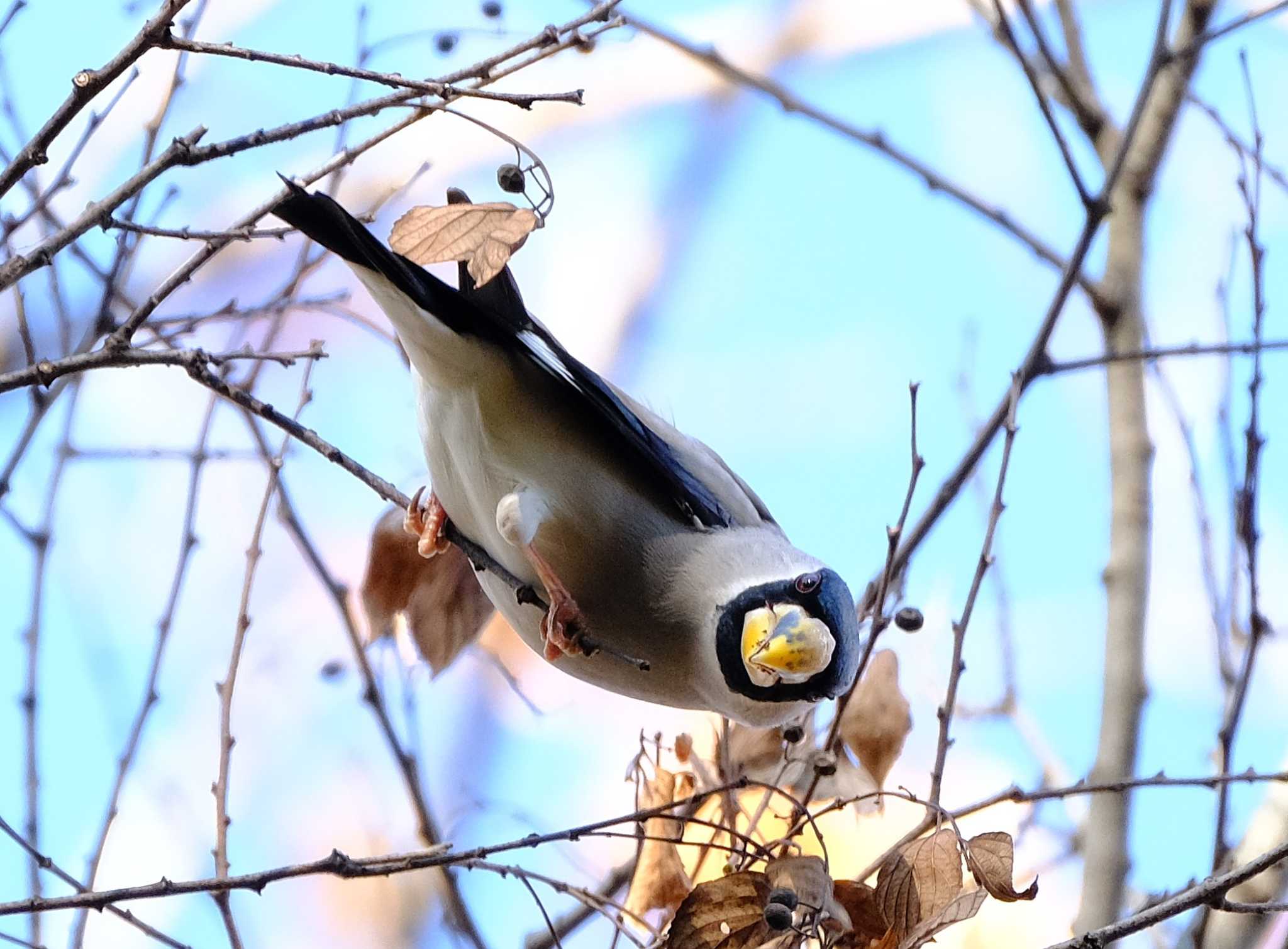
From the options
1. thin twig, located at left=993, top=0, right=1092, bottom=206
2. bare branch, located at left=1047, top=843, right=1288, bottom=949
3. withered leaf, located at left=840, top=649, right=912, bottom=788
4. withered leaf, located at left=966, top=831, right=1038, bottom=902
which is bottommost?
bare branch, located at left=1047, top=843, right=1288, bottom=949

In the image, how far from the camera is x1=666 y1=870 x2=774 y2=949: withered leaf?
5.67 ft

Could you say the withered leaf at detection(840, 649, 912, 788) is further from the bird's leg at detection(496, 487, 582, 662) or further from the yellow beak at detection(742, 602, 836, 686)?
the bird's leg at detection(496, 487, 582, 662)

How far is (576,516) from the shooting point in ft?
7.58

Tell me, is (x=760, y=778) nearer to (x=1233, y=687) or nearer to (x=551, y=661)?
(x=551, y=661)

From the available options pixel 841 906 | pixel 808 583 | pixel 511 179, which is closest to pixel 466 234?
pixel 511 179

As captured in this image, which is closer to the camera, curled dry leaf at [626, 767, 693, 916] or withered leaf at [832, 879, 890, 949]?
withered leaf at [832, 879, 890, 949]

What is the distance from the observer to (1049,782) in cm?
343

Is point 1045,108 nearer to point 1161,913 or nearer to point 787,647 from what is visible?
point 787,647

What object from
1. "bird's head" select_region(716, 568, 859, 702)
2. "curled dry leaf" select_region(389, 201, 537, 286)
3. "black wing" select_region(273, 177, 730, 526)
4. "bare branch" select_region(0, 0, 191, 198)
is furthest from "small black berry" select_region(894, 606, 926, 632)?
"bare branch" select_region(0, 0, 191, 198)

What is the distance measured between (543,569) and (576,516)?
0.45ft

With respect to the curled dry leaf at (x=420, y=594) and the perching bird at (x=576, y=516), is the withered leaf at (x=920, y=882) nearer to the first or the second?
the perching bird at (x=576, y=516)

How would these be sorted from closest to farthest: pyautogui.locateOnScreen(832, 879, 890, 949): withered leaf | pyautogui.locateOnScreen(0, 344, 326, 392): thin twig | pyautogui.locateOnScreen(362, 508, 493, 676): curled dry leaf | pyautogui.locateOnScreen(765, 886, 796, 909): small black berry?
pyautogui.locateOnScreen(0, 344, 326, 392): thin twig, pyautogui.locateOnScreen(765, 886, 796, 909): small black berry, pyautogui.locateOnScreen(832, 879, 890, 949): withered leaf, pyautogui.locateOnScreen(362, 508, 493, 676): curled dry leaf

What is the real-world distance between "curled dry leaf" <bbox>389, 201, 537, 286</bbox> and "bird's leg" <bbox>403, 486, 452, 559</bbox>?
0.73 metres

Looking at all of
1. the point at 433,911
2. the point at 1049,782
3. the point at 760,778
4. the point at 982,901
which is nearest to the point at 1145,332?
the point at 1049,782
